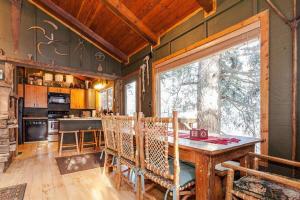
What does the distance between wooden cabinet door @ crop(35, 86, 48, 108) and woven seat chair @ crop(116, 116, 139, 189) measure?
223 inches

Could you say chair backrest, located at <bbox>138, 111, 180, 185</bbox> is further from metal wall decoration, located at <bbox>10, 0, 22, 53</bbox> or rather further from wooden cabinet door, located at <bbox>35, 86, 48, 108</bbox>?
wooden cabinet door, located at <bbox>35, 86, 48, 108</bbox>

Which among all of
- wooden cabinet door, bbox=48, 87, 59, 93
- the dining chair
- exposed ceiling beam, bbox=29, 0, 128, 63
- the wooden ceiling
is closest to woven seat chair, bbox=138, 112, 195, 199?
the dining chair

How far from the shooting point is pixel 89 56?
4.75 meters

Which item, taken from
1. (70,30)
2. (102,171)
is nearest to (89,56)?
(70,30)

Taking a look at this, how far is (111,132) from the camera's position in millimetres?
2449

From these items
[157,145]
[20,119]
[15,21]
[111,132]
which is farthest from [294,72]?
[20,119]

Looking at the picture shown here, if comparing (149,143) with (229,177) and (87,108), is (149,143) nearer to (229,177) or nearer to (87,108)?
(229,177)

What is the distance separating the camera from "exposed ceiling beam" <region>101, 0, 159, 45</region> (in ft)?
10.2

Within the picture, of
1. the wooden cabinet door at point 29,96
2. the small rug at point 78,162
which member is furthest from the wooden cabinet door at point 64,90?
the small rug at point 78,162

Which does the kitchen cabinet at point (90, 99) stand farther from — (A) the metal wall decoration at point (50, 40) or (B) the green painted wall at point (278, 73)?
(B) the green painted wall at point (278, 73)

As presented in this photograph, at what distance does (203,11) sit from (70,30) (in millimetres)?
3600

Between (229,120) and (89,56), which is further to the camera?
(89,56)

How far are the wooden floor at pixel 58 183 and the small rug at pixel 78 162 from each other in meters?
0.14

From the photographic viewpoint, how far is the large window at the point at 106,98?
6.42 meters
